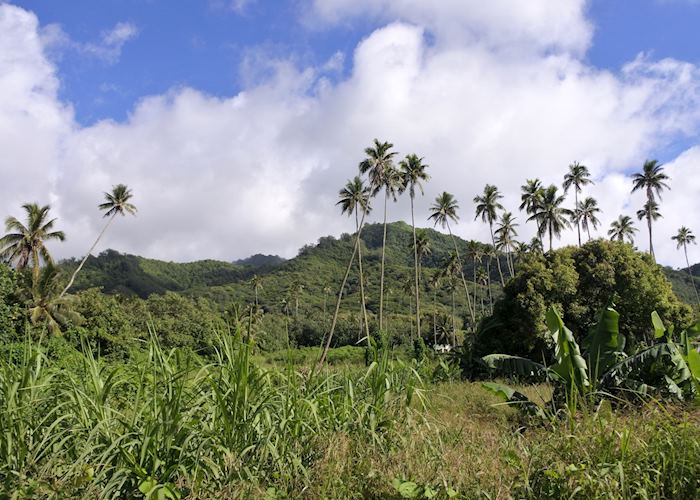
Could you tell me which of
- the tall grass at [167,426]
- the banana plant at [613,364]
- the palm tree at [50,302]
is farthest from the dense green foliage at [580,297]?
the palm tree at [50,302]

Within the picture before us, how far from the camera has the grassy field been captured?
3.19 m

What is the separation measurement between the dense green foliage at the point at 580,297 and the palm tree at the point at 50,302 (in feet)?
85.2

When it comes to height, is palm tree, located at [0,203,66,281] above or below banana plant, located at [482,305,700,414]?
above

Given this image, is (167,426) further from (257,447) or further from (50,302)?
(50,302)

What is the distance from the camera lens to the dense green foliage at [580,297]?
23.2 metres

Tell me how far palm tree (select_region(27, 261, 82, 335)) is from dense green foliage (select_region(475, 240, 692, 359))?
85.2ft

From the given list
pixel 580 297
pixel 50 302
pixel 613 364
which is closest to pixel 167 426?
pixel 613 364

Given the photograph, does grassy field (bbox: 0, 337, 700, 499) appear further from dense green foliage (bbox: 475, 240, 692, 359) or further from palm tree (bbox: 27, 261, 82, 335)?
palm tree (bbox: 27, 261, 82, 335)

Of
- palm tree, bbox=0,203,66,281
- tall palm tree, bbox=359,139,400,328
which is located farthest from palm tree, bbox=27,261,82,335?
tall palm tree, bbox=359,139,400,328

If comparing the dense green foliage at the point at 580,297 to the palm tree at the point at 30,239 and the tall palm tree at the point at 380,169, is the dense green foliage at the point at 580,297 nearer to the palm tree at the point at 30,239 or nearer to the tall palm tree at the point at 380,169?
the tall palm tree at the point at 380,169

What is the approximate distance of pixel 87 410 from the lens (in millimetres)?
3547

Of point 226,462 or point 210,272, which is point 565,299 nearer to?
point 226,462

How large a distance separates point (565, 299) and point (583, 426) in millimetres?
21619

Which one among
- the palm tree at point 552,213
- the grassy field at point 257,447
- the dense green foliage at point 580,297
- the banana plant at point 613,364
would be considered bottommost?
the grassy field at point 257,447
